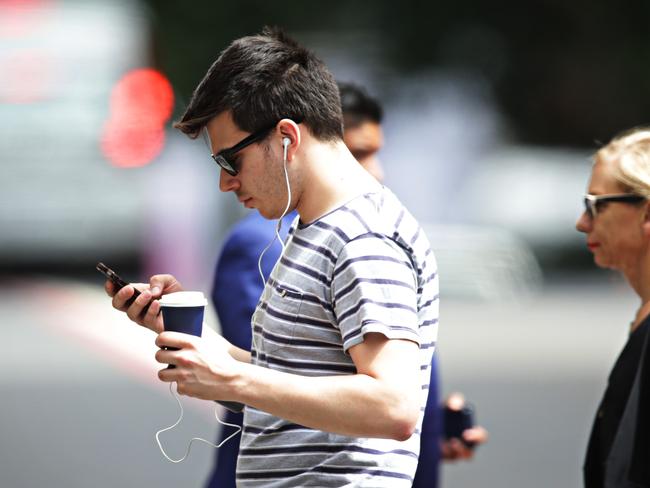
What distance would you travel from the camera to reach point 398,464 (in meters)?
2.39

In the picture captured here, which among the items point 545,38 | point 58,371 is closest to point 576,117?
point 545,38

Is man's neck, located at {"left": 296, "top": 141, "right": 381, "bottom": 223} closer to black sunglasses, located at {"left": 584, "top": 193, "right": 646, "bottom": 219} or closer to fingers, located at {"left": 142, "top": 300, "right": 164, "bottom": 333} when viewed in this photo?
fingers, located at {"left": 142, "top": 300, "right": 164, "bottom": 333}

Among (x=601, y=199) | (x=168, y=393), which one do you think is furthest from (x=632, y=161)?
(x=168, y=393)

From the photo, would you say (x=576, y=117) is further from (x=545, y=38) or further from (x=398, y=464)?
(x=398, y=464)

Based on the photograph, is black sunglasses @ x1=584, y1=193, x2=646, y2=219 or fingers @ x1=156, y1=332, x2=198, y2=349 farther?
black sunglasses @ x1=584, y1=193, x2=646, y2=219

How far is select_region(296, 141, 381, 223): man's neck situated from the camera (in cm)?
239

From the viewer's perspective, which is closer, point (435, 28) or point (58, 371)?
point (58, 371)

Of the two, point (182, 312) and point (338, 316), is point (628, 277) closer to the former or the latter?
point (338, 316)

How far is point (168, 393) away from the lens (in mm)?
9500

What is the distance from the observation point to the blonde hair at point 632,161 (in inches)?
126

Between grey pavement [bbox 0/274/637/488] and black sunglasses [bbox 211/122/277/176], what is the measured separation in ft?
15.5

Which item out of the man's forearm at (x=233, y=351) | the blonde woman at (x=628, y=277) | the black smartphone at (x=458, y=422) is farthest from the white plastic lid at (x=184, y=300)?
the black smartphone at (x=458, y=422)

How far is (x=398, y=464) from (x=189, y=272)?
1436cm

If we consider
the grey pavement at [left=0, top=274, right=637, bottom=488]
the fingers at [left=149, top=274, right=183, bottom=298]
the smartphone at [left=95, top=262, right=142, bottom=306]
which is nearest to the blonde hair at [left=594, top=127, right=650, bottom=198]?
the fingers at [left=149, top=274, right=183, bottom=298]
